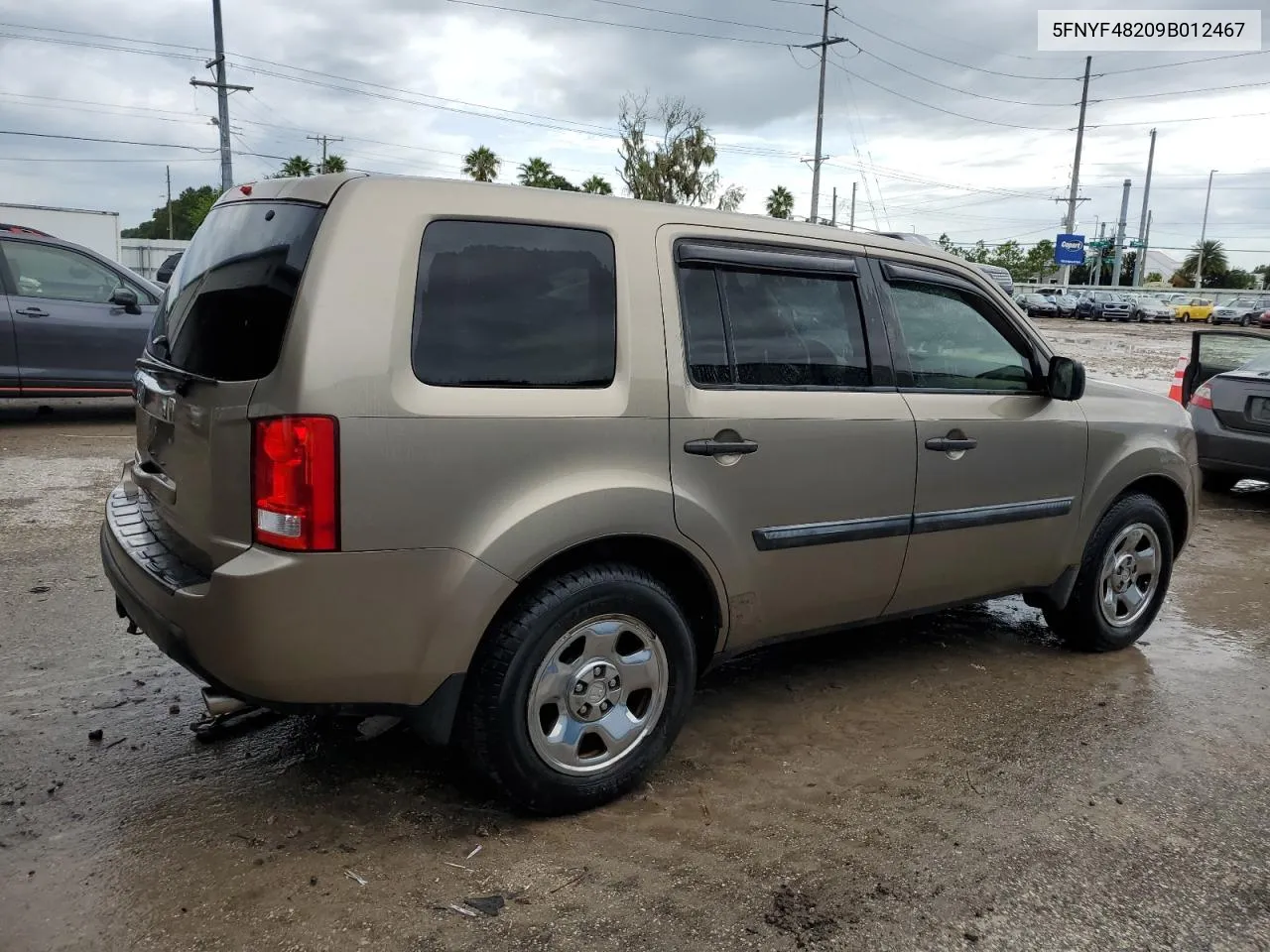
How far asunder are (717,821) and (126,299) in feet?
28.5

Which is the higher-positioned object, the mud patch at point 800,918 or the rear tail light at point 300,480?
the rear tail light at point 300,480

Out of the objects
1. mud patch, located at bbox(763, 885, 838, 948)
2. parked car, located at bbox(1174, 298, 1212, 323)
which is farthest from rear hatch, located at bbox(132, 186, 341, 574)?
parked car, located at bbox(1174, 298, 1212, 323)

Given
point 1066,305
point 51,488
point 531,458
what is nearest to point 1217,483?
point 531,458

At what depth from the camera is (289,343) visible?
8.47ft

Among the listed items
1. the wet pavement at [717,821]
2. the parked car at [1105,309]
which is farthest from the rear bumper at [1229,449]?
the parked car at [1105,309]

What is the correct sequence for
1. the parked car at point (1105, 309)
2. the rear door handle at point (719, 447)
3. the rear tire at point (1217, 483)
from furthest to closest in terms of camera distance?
the parked car at point (1105, 309) < the rear tire at point (1217, 483) < the rear door handle at point (719, 447)

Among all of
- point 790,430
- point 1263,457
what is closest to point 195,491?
point 790,430

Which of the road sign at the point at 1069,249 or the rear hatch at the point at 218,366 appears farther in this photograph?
the road sign at the point at 1069,249

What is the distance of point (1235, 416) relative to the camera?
808 centimetres

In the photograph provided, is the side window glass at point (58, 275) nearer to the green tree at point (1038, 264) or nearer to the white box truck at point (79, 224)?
the white box truck at point (79, 224)

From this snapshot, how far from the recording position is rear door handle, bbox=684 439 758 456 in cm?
314

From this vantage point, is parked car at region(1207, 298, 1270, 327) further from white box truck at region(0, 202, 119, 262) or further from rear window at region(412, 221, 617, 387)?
rear window at region(412, 221, 617, 387)

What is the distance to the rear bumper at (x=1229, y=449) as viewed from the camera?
789cm

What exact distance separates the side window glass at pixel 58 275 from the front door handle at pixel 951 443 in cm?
857
